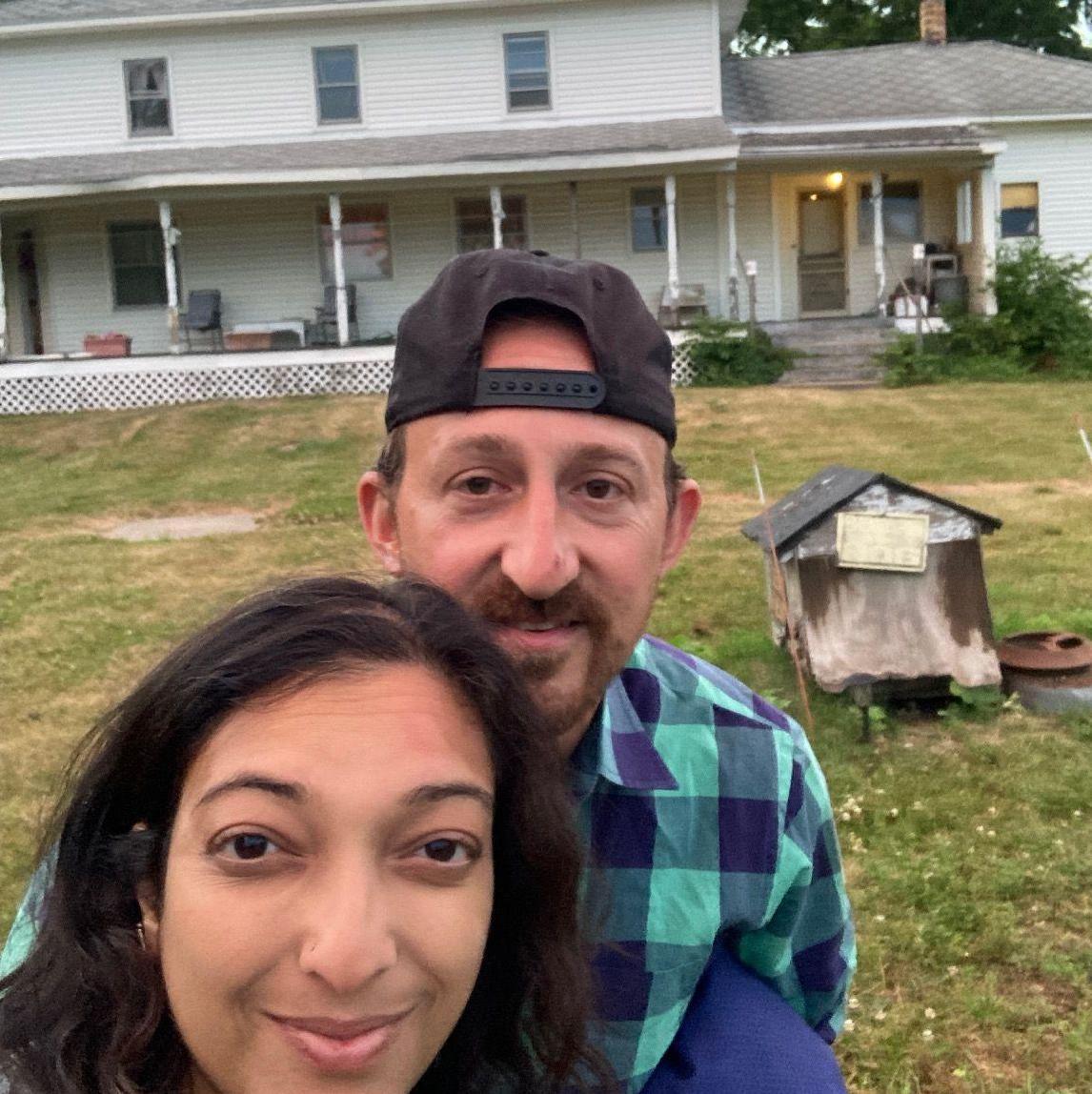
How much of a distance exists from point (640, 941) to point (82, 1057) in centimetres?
90

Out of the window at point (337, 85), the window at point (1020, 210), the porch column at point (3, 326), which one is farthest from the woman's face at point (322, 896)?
the window at point (1020, 210)

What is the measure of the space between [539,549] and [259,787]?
1.86ft

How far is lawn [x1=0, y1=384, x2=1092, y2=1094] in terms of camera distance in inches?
146

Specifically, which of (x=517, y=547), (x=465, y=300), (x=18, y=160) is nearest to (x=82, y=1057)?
(x=517, y=547)

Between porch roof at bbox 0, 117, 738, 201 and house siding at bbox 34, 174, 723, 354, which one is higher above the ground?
porch roof at bbox 0, 117, 738, 201

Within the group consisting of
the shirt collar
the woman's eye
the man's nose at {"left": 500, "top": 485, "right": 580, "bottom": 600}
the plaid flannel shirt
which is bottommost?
the plaid flannel shirt

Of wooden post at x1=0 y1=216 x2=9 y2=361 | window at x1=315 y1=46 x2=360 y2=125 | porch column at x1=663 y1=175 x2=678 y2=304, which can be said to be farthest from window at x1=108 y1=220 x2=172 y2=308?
porch column at x1=663 y1=175 x2=678 y2=304

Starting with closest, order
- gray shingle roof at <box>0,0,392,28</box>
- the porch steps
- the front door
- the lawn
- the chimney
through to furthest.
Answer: the lawn, the porch steps, gray shingle roof at <box>0,0,392,28</box>, the front door, the chimney

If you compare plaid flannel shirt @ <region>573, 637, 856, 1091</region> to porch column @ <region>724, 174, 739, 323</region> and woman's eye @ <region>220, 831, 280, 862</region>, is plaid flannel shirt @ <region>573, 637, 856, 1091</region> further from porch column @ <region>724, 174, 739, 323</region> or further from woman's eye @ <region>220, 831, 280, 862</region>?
porch column @ <region>724, 174, 739, 323</region>

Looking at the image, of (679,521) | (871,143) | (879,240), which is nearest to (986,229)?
(879,240)

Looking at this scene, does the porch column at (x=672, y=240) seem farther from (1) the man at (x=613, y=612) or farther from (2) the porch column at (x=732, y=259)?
(1) the man at (x=613, y=612)

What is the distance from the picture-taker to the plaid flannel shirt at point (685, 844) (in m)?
2.06

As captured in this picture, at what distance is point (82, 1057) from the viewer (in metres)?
1.47

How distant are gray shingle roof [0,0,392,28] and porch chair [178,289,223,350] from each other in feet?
14.5
